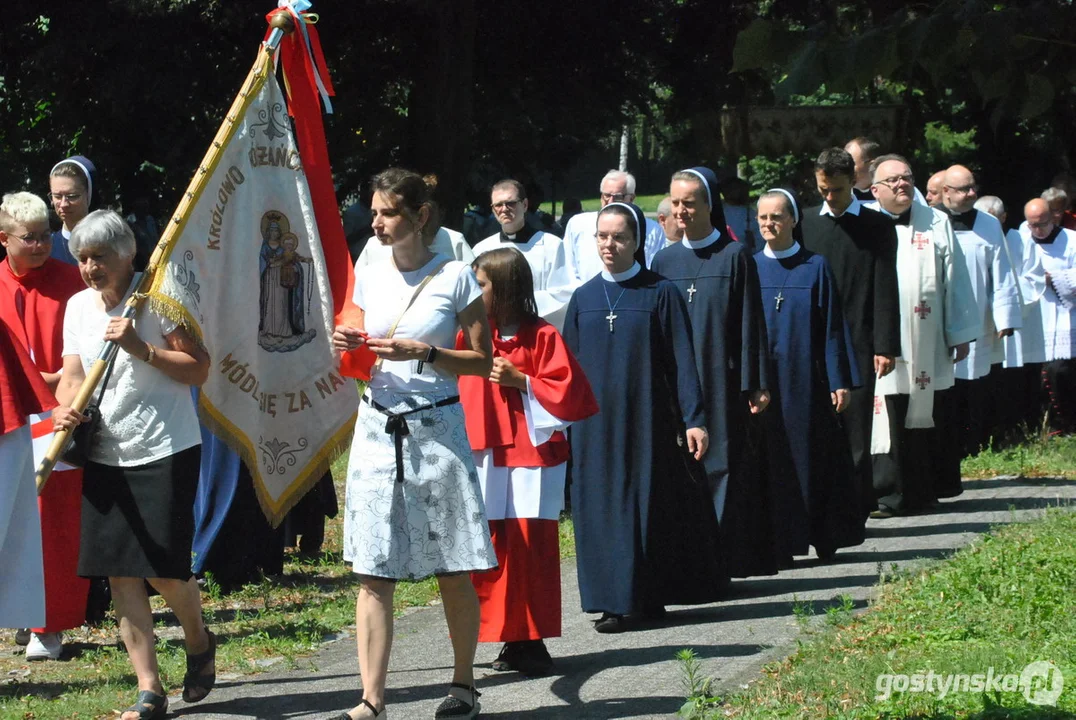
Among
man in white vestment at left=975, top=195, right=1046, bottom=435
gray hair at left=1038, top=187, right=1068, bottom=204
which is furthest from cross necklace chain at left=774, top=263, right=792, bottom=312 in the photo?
gray hair at left=1038, top=187, right=1068, bottom=204

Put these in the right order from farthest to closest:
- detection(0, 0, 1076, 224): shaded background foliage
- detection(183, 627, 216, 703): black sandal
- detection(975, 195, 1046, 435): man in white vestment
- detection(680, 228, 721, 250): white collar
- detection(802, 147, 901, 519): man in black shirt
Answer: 1. detection(0, 0, 1076, 224): shaded background foliage
2. detection(975, 195, 1046, 435): man in white vestment
3. detection(802, 147, 901, 519): man in black shirt
4. detection(680, 228, 721, 250): white collar
5. detection(183, 627, 216, 703): black sandal

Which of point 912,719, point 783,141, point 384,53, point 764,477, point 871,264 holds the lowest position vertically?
point 912,719

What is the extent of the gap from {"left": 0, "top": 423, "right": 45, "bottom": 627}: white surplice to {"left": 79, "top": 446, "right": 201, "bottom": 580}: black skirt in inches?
16.7

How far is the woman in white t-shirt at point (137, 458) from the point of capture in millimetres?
5641

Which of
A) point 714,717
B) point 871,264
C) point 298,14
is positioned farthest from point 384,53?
point 714,717

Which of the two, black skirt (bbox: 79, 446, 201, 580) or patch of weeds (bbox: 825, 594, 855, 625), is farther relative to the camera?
patch of weeds (bbox: 825, 594, 855, 625)

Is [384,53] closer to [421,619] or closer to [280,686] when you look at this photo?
[421,619]

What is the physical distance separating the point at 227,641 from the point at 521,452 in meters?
1.74

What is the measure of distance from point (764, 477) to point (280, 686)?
3.10 metres

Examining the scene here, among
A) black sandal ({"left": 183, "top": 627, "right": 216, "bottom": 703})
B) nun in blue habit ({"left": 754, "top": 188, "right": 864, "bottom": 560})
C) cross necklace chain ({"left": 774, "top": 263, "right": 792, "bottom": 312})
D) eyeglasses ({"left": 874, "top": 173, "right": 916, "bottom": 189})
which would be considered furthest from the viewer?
eyeglasses ({"left": 874, "top": 173, "right": 916, "bottom": 189})

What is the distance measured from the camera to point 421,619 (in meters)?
7.73

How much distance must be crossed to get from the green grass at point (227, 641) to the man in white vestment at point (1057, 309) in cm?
691

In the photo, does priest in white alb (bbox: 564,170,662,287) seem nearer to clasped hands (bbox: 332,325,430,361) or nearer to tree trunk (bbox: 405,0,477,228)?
clasped hands (bbox: 332,325,430,361)

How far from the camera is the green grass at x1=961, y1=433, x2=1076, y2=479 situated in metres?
12.0
